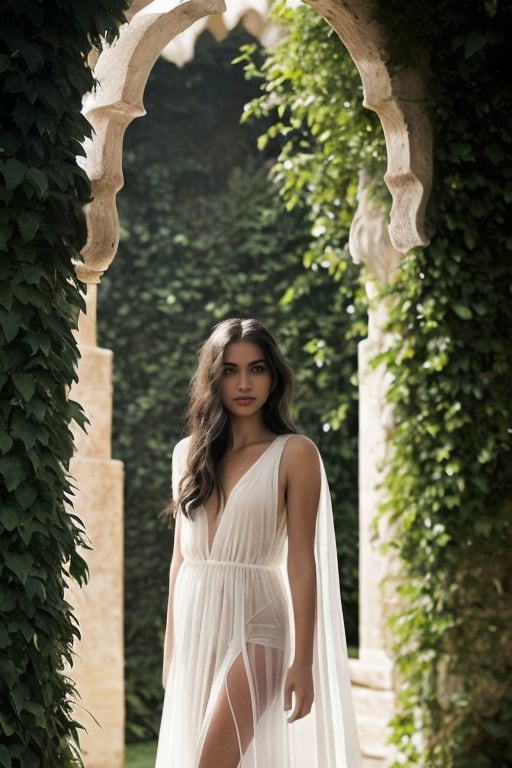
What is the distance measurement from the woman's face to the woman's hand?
0.68m

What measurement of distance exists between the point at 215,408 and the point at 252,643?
627 mm

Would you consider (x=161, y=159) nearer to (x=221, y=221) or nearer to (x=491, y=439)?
(x=221, y=221)

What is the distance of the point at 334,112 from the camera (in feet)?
17.2

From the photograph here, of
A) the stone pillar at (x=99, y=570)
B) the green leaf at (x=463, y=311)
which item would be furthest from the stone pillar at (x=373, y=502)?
the stone pillar at (x=99, y=570)

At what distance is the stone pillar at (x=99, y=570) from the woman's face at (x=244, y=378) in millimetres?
2050

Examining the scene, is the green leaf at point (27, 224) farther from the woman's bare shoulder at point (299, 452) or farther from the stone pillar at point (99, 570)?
the stone pillar at point (99, 570)

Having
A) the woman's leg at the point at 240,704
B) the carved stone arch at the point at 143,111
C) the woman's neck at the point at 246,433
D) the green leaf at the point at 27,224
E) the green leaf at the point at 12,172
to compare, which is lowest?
the woman's leg at the point at 240,704

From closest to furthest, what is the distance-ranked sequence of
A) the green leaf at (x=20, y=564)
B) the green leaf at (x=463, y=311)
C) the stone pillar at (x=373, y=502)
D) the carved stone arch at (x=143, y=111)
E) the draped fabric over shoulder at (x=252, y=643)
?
the green leaf at (x=20, y=564)
the draped fabric over shoulder at (x=252, y=643)
the carved stone arch at (x=143, y=111)
the green leaf at (x=463, y=311)
the stone pillar at (x=373, y=502)

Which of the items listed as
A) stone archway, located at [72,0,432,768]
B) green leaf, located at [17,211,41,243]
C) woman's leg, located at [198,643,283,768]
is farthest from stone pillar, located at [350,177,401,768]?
green leaf, located at [17,211,41,243]

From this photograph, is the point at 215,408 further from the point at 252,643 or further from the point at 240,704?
the point at 240,704

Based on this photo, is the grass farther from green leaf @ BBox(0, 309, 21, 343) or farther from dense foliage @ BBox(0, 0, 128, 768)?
green leaf @ BBox(0, 309, 21, 343)

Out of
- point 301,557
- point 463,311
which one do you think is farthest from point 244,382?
point 463,311

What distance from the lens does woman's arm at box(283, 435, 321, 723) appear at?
10.1ft

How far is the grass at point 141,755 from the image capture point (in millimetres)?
6656
